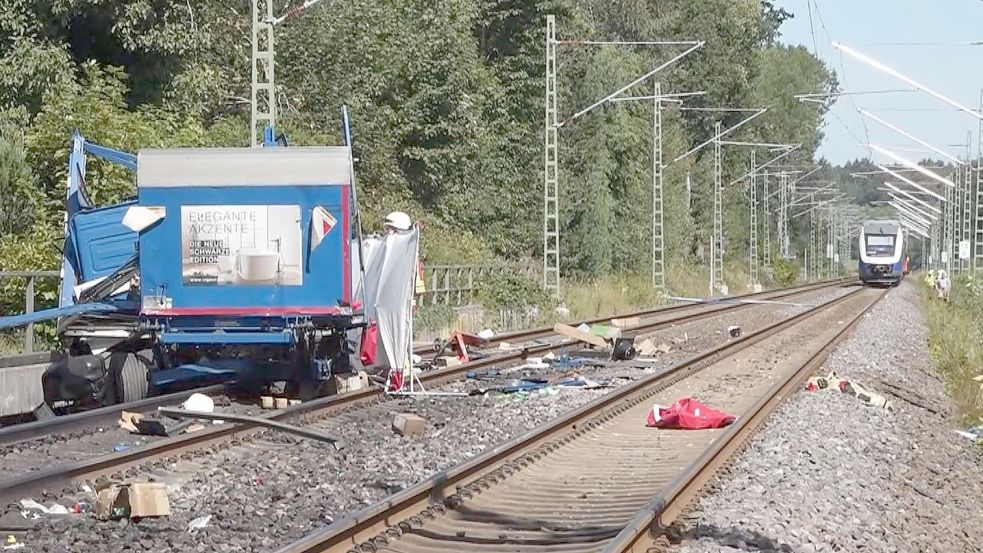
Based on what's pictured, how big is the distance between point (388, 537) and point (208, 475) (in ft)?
10.1

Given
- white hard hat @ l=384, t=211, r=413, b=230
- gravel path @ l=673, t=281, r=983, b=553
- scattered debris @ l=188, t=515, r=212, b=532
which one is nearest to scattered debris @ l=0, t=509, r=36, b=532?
scattered debris @ l=188, t=515, r=212, b=532

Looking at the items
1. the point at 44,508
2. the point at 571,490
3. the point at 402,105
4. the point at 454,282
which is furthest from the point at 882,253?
the point at 44,508

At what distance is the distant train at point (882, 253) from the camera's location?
7906cm

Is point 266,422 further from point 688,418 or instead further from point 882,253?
point 882,253

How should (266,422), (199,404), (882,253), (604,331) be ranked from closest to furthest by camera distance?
(266,422) → (199,404) → (604,331) → (882,253)

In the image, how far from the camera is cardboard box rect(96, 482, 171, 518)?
31.2ft

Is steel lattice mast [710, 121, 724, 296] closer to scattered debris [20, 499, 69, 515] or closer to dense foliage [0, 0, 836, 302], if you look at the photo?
dense foliage [0, 0, 836, 302]

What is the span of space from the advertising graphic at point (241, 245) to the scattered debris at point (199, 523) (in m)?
7.12

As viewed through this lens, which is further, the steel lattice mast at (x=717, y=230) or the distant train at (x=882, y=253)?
the distant train at (x=882, y=253)

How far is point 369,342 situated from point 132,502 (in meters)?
8.46

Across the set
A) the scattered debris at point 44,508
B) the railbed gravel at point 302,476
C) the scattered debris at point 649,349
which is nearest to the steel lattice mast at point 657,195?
the scattered debris at point 649,349

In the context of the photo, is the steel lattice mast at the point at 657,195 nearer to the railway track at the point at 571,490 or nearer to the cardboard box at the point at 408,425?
the railway track at the point at 571,490

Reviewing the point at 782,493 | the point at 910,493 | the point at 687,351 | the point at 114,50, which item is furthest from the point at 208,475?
the point at 114,50

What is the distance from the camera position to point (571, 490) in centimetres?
1122
